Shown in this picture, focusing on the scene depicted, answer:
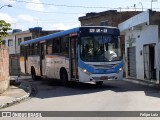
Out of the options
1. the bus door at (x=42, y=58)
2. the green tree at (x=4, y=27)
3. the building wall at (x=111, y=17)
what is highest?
the building wall at (x=111, y=17)

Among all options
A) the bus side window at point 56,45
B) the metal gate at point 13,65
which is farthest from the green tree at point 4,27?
the metal gate at point 13,65

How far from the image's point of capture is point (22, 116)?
10.9 meters

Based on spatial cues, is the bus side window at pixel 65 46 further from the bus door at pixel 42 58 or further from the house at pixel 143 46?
the house at pixel 143 46

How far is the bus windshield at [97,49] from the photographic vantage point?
18.4m

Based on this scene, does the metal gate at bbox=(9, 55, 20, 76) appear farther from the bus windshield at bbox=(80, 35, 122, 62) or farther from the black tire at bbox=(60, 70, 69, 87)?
the bus windshield at bbox=(80, 35, 122, 62)

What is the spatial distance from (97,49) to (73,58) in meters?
1.59

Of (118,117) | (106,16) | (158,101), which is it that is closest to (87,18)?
(106,16)

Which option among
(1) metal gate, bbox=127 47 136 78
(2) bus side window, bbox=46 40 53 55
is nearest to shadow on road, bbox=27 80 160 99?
(2) bus side window, bbox=46 40 53 55

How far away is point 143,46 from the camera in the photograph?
26172mm

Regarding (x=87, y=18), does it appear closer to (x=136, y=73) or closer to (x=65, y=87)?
(x=136, y=73)

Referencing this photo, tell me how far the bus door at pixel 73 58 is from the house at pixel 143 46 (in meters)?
6.51

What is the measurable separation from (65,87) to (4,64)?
3.77 metres

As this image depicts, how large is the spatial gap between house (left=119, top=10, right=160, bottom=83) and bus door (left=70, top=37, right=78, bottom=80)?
651cm

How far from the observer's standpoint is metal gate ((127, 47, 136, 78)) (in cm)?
2885
